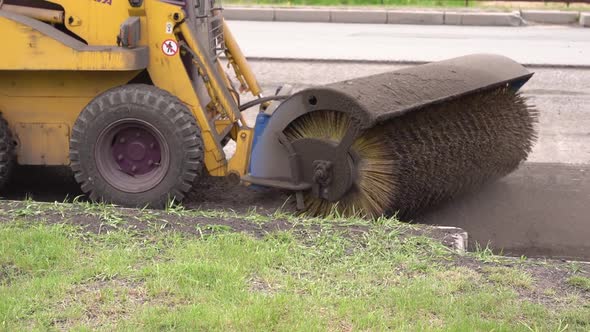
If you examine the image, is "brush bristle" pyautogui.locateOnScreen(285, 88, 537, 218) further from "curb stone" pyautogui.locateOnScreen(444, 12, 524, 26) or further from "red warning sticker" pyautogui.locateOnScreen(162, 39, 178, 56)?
"curb stone" pyautogui.locateOnScreen(444, 12, 524, 26)

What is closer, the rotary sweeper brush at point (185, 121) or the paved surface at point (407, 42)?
the rotary sweeper brush at point (185, 121)

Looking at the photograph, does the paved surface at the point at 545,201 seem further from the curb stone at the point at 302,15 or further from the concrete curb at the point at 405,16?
the curb stone at the point at 302,15

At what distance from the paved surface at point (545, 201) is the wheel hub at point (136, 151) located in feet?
6.10

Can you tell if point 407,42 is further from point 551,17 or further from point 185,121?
point 185,121

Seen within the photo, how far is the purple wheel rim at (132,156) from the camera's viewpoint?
20.5ft

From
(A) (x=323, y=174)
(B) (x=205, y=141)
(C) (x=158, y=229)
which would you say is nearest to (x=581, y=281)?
(A) (x=323, y=174)

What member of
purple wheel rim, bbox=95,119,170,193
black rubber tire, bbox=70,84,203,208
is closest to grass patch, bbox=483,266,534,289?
black rubber tire, bbox=70,84,203,208

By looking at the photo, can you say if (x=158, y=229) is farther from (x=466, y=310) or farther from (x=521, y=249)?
(x=521, y=249)

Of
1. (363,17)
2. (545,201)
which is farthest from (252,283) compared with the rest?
(363,17)

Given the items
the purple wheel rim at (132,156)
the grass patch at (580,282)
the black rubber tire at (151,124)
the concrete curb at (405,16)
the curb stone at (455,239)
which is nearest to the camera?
the grass patch at (580,282)

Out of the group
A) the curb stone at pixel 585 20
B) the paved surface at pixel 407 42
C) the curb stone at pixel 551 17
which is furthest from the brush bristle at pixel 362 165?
the curb stone at pixel 551 17

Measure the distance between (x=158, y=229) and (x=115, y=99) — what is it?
1.24 metres

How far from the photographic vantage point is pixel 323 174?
19.5 feet

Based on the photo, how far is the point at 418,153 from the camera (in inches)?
239
